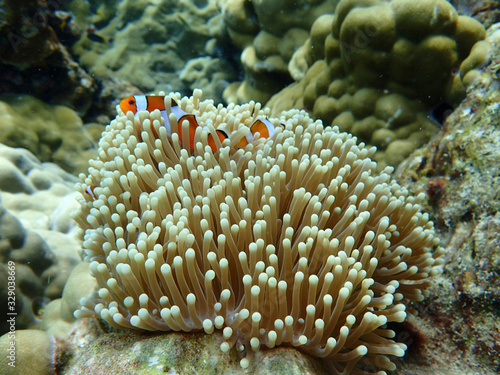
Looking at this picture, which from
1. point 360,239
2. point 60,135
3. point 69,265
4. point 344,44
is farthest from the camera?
point 60,135

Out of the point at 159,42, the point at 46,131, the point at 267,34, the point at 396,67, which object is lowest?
the point at 46,131

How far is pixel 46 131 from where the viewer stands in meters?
5.48

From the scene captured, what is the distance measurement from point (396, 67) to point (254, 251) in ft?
10.2

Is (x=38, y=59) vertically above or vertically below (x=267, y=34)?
below

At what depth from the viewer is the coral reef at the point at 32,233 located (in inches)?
106

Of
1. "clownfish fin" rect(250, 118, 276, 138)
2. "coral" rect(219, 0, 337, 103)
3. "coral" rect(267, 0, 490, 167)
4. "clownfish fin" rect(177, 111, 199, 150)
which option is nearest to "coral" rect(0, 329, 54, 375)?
"clownfish fin" rect(177, 111, 199, 150)

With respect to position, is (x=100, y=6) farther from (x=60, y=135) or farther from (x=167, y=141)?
(x=167, y=141)

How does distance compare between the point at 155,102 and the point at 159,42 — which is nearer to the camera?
the point at 155,102

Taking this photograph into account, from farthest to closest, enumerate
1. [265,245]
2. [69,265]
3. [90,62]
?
[90,62]
[69,265]
[265,245]

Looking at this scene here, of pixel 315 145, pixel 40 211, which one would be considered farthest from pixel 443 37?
pixel 40 211

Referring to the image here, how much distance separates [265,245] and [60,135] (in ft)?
17.6

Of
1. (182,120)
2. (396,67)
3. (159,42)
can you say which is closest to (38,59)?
(159,42)

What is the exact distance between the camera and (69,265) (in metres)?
3.15

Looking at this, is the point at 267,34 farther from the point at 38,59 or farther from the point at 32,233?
the point at 32,233
